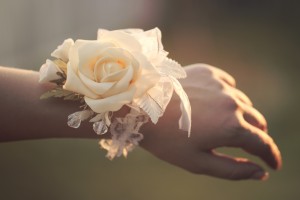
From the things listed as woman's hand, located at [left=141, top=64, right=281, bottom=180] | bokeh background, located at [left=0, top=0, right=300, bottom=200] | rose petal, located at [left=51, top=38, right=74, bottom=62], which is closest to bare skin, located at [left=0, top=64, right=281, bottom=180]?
woman's hand, located at [left=141, top=64, right=281, bottom=180]

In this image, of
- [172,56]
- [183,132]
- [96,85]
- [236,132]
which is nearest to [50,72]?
[96,85]

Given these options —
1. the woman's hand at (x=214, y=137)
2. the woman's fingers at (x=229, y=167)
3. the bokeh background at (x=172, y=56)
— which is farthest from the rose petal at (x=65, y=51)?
the bokeh background at (x=172, y=56)

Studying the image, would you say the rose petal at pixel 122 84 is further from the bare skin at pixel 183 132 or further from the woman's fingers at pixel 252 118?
the woman's fingers at pixel 252 118

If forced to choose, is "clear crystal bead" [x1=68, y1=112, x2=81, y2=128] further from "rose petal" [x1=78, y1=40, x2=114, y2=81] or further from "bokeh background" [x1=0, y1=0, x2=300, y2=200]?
"bokeh background" [x1=0, y1=0, x2=300, y2=200]

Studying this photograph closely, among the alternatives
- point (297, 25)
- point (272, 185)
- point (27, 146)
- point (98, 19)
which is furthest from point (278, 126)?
point (98, 19)

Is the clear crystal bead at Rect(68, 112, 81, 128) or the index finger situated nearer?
the clear crystal bead at Rect(68, 112, 81, 128)

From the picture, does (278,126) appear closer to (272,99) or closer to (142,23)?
(272,99)

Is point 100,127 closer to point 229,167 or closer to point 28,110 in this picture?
point 28,110
